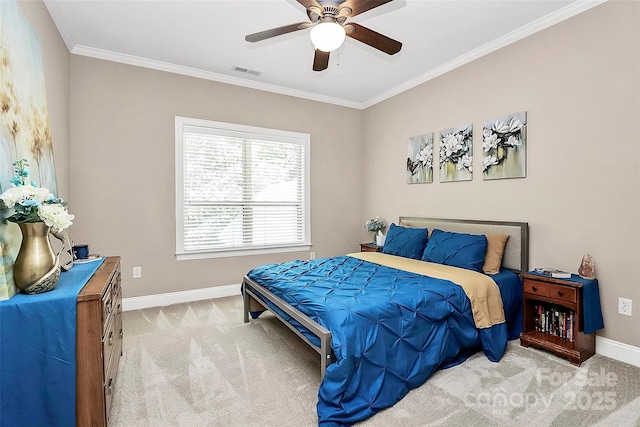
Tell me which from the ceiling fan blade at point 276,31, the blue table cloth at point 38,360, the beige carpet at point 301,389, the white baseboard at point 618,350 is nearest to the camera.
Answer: the blue table cloth at point 38,360

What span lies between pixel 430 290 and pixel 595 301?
53.5 inches

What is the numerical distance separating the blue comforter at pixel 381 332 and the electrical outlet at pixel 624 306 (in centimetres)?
90

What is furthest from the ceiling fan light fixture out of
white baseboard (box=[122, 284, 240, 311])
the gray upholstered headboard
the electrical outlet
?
white baseboard (box=[122, 284, 240, 311])

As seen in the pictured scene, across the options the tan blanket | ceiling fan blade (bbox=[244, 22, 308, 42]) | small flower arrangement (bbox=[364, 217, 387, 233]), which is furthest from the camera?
small flower arrangement (bbox=[364, 217, 387, 233])

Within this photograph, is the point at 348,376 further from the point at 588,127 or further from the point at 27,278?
the point at 588,127

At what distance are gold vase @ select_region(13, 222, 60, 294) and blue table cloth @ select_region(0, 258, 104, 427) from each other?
0.18 ft

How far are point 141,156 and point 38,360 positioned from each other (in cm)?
283

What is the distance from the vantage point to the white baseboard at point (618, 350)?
2466mm

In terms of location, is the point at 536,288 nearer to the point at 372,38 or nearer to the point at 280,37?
the point at 372,38

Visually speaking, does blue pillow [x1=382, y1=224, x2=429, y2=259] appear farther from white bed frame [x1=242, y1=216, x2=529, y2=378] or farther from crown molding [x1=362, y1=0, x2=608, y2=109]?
crown molding [x1=362, y1=0, x2=608, y2=109]

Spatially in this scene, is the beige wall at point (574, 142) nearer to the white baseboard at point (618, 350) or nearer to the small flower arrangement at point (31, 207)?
the white baseboard at point (618, 350)

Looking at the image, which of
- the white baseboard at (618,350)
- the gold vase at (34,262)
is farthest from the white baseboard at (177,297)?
the white baseboard at (618,350)

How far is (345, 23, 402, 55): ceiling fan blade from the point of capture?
2.30 m

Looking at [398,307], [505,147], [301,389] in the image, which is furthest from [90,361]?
[505,147]
